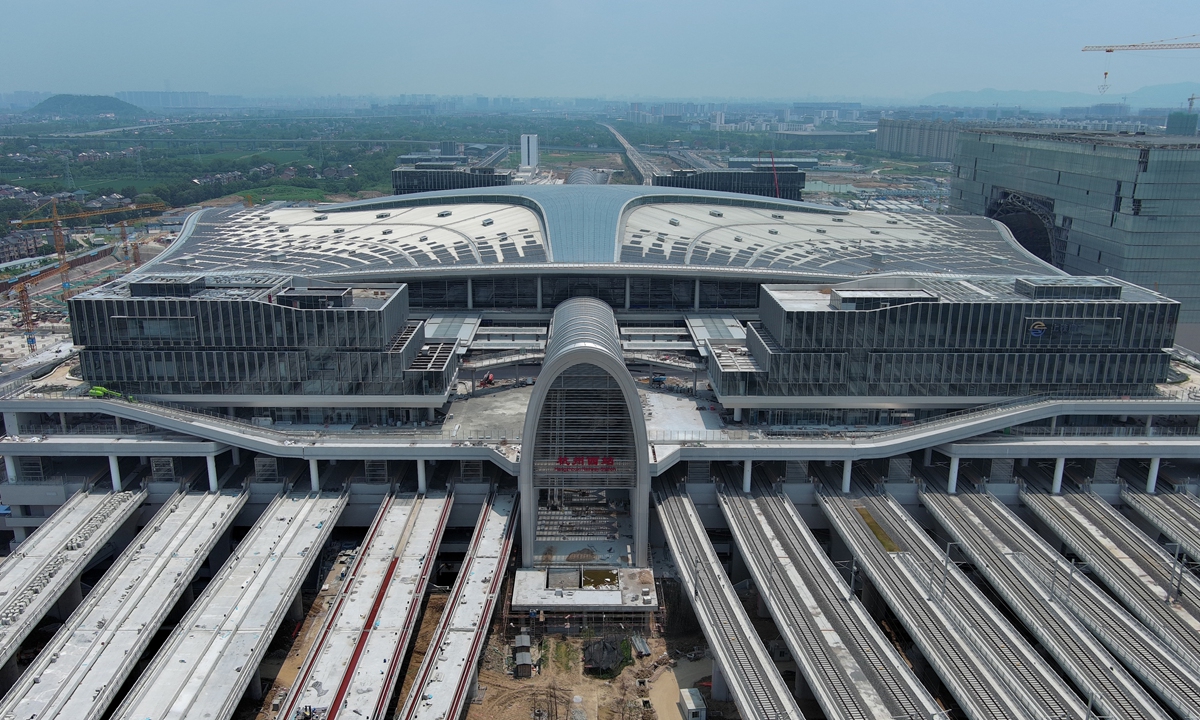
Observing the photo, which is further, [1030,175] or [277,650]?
[1030,175]

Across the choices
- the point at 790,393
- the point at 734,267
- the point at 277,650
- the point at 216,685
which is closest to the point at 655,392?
the point at 790,393

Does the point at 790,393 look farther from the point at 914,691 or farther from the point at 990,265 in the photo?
the point at 990,265

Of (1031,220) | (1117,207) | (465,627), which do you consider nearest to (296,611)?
(465,627)

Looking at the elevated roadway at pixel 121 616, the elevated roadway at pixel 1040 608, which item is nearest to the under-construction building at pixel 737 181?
the elevated roadway at pixel 1040 608

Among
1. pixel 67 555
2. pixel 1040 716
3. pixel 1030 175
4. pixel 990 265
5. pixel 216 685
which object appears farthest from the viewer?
pixel 1030 175

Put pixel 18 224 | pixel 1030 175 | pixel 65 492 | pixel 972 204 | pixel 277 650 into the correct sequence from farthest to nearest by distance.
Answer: pixel 18 224 < pixel 972 204 < pixel 1030 175 < pixel 65 492 < pixel 277 650

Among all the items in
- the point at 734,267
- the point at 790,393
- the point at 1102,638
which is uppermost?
the point at 734,267

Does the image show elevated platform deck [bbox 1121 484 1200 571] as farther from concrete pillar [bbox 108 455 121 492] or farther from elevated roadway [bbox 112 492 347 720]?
concrete pillar [bbox 108 455 121 492]

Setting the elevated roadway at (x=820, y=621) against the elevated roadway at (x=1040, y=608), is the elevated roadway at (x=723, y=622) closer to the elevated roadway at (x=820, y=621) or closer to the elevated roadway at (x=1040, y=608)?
the elevated roadway at (x=820, y=621)
